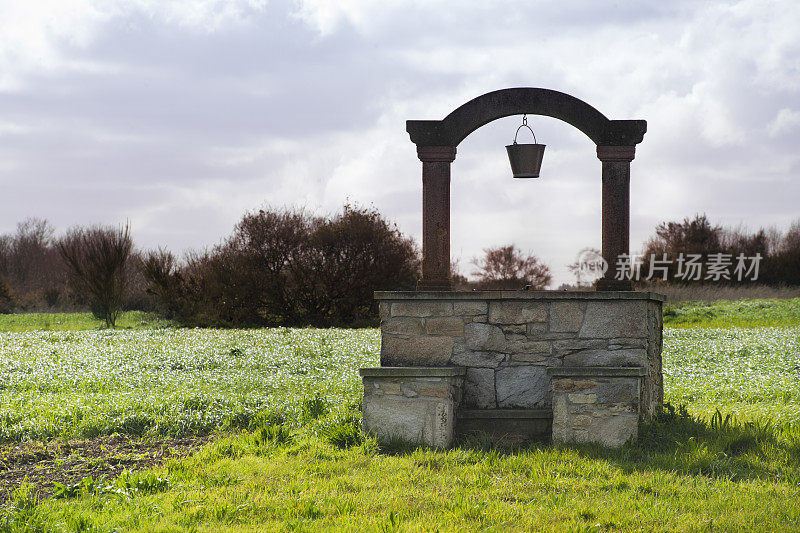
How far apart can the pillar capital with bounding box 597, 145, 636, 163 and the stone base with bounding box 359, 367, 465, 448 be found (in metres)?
2.72

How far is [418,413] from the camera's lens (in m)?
6.22

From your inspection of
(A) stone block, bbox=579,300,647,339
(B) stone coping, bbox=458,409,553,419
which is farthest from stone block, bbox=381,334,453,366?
(A) stone block, bbox=579,300,647,339

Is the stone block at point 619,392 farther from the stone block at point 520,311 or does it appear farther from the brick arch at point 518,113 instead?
the brick arch at point 518,113

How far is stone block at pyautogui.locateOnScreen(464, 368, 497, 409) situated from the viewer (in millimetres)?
6691

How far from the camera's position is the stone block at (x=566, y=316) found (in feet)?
21.6

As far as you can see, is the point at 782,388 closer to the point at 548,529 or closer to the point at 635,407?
the point at 635,407

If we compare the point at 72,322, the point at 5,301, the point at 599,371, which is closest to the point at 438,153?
the point at 599,371

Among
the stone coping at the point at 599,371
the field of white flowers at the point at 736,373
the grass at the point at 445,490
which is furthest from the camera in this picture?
the field of white flowers at the point at 736,373

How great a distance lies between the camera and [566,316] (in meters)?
6.61

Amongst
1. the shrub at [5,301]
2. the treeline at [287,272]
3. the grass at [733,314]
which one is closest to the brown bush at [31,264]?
the shrub at [5,301]

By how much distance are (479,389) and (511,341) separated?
547mm

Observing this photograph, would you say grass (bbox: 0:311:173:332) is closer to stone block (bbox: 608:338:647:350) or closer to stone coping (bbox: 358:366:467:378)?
stone coping (bbox: 358:366:467:378)

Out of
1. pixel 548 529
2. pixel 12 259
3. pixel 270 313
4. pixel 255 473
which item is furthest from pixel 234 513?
pixel 12 259

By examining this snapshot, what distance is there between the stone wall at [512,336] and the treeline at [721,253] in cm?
2826
